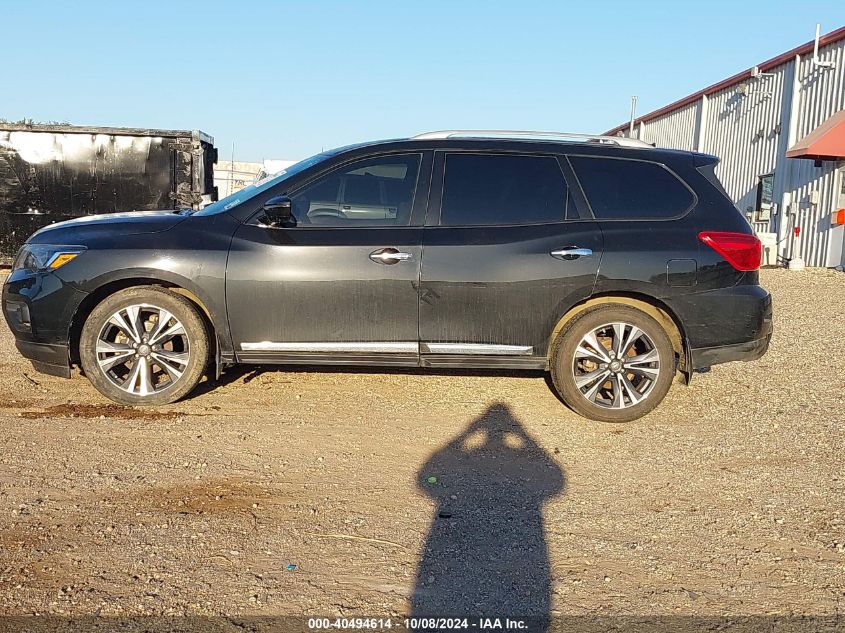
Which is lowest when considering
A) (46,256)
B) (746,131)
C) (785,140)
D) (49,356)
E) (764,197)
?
(49,356)

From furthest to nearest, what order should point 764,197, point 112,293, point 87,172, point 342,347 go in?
point 764,197, point 87,172, point 112,293, point 342,347

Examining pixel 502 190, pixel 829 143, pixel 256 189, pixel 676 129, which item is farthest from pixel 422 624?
pixel 676 129

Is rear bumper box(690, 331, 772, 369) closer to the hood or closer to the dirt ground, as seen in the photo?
the dirt ground

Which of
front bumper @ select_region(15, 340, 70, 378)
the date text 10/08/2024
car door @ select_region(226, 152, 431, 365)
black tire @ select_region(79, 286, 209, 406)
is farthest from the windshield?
the date text 10/08/2024

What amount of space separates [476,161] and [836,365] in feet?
15.1

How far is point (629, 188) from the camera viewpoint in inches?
225

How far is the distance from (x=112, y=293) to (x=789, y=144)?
18.6 meters

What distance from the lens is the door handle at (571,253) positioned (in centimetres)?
550

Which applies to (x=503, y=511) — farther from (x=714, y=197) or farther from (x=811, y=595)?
(x=714, y=197)

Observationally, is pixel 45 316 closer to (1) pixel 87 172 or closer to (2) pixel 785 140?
(1) pixel 87 172

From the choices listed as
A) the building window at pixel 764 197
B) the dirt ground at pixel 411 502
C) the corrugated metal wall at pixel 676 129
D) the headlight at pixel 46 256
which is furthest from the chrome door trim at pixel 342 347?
the corrugated metal wall at pixel 676 129

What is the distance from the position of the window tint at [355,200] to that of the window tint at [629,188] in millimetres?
1270

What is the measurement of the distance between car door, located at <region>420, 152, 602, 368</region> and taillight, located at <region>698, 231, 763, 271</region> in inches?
30.9

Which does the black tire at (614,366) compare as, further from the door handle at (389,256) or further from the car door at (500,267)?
the door handle at (389,256)
